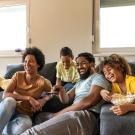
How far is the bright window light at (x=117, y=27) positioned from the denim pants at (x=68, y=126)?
2024 mm

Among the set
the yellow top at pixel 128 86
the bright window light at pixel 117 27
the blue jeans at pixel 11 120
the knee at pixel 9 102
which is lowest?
the blue jeans at pixel 11 120

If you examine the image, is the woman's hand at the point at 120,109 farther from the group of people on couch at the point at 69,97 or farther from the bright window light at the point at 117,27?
the bright window light at the point at 117,27

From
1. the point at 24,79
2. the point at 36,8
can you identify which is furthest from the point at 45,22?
the point at 24,79

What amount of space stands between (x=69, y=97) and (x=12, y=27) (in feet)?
7.64

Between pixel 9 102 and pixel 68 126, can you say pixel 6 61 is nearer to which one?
pixel 9 102

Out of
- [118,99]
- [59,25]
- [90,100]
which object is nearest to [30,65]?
[90,100]

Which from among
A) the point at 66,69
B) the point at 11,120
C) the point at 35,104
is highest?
the point at 66,69

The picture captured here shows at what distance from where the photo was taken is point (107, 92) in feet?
6.16

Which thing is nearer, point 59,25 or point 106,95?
point 106,95

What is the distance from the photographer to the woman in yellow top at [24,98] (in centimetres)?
193

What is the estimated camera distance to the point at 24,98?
7.05 feet

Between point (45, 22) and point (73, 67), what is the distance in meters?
0.99

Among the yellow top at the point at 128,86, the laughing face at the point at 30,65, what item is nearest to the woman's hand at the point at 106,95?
the yellow top at the point at 128,86

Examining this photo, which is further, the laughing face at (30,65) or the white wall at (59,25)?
the white wall at (59,25)
